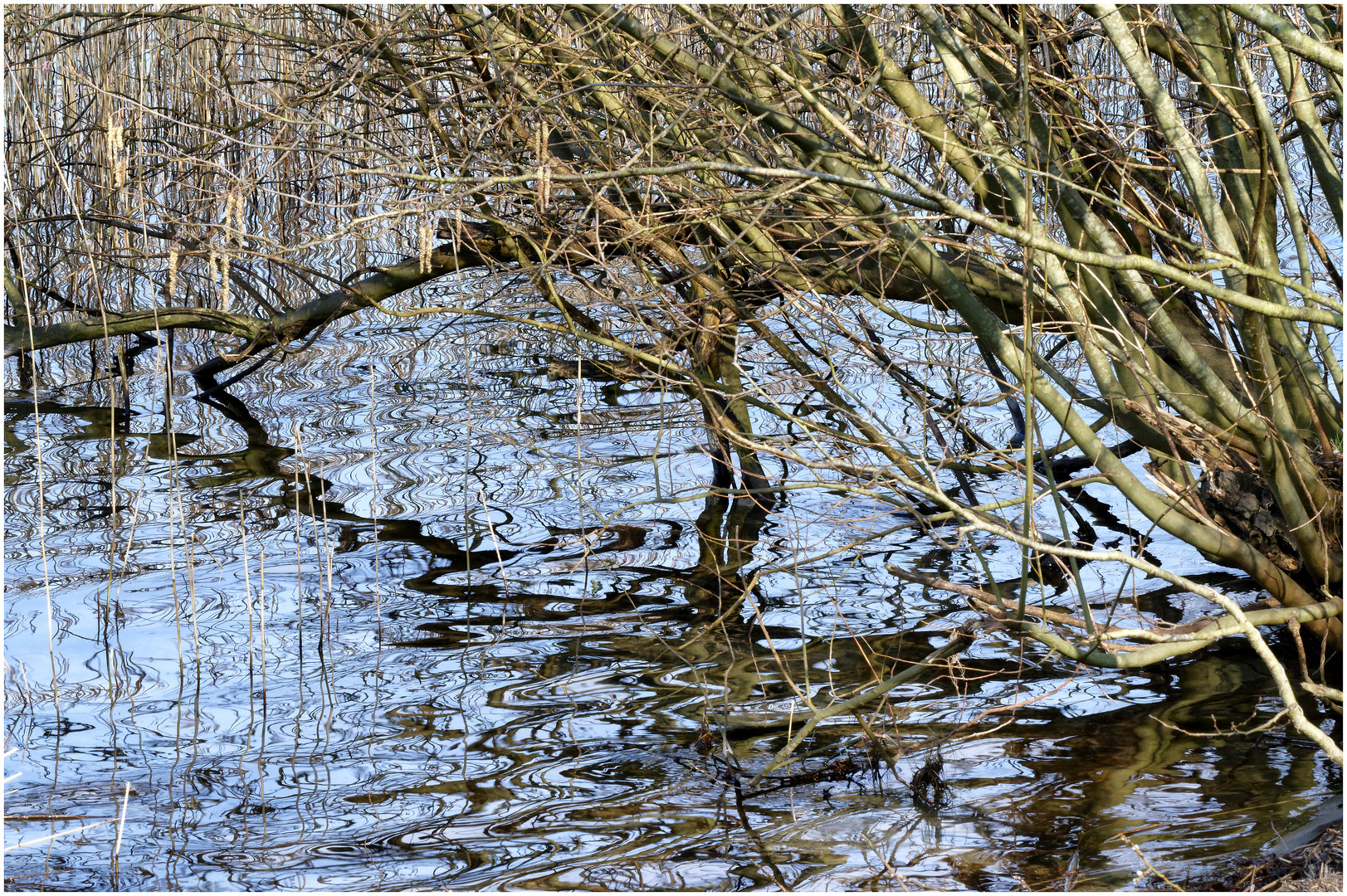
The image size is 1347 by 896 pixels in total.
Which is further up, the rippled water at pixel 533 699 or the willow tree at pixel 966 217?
the willow tree at pixel 966 217

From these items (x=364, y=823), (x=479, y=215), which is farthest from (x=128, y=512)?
(x=364, y=823)

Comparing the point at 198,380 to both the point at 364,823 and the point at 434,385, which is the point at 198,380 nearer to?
the point at 434,385

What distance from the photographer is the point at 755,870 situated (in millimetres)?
3252

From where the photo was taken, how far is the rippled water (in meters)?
3.34

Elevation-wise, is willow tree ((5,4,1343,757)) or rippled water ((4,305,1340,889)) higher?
willow tree ((5,4,1343,757))

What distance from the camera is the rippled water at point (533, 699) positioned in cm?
334

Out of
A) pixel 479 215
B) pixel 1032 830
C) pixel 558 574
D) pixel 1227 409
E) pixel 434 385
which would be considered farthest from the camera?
pixel 434 385

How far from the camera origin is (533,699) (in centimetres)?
430

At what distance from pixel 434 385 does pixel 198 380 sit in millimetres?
1493

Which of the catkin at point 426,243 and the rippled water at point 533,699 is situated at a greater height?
the catkin at point 426,243

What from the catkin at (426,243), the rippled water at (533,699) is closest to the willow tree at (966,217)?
the catkin at (426,243)

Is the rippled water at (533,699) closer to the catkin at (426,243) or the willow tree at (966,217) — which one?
the willow tree at (966,217)

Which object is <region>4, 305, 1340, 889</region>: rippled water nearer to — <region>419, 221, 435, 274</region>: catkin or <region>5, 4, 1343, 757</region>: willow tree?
<region>5, 4, 1343, 757</region>: willow tree

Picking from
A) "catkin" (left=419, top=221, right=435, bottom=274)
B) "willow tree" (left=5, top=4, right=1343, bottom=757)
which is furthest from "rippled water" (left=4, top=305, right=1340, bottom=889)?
"catkin" (left=419, top=221, right=435, bottom=274)
